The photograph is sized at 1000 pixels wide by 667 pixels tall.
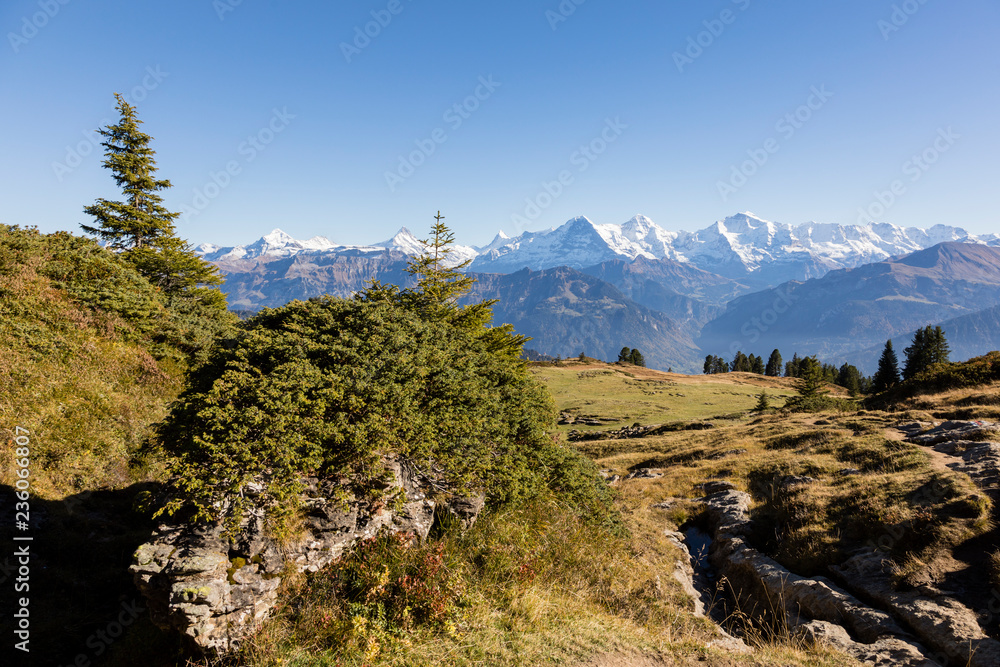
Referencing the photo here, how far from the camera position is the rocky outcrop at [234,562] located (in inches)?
182

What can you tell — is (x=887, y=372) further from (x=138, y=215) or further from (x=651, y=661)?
(x=138, y=215)

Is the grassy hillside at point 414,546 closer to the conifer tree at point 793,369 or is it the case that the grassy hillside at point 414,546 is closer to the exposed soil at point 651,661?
the exposed soil at point 651,661

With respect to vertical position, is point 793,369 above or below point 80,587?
below

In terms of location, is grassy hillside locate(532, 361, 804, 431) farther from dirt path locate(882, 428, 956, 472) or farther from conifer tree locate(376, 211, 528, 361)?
dirt path locate(882, 428, 956, 472)

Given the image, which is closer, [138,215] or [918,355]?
[138,215]

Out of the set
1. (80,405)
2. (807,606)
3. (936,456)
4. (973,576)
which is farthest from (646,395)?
(80,405)

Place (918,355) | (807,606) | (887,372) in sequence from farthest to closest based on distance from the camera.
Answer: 1. (887,372)
2. (918,355)
3. (807,606)

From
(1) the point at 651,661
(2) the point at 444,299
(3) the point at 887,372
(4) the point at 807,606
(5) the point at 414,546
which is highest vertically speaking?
(2) the point at 444,299

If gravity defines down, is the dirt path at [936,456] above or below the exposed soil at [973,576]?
above

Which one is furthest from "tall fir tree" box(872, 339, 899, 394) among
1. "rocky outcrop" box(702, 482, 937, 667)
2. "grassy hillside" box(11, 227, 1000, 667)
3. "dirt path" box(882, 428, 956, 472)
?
"rocky outcrop" box(702, 482, 937, 667)

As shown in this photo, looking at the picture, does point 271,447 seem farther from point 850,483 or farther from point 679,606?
point 850,483

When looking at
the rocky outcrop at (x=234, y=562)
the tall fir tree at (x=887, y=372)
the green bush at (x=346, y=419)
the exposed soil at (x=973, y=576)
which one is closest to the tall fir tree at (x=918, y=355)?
the tall fir tree at (x=887, y=372)

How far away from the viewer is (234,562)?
5.12 metres

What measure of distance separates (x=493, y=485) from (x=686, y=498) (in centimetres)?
1368
